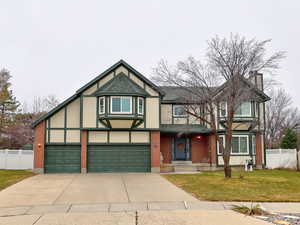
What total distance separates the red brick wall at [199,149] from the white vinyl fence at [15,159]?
14750mm

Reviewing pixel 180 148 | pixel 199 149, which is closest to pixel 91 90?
pixel 180 148

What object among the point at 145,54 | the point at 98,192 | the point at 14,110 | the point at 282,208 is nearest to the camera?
the point at 282,208

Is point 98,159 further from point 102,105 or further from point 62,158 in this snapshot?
point 102,105

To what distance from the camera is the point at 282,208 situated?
961 centimetres

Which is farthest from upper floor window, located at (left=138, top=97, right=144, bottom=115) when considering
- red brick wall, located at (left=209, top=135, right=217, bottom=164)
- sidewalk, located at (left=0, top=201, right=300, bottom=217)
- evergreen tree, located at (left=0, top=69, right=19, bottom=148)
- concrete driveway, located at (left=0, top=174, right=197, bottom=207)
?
evergreen tree, located at (left=0, top=69, right=19, bottom=148)

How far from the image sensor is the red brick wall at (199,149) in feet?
80.9

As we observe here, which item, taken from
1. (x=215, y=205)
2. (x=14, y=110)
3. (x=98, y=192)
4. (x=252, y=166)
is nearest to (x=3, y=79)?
(x=14, y=110)

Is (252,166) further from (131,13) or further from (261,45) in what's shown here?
(131,13)

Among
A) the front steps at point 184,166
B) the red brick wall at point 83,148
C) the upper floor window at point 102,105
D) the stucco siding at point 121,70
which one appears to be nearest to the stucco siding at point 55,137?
the red brick wall at point 83,148

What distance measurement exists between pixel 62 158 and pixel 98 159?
106 inches

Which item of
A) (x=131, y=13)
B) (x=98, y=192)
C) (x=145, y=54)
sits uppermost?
(x=145, y=54)

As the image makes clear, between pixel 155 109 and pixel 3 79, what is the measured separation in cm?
2093

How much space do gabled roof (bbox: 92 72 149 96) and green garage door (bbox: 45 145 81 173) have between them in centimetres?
465

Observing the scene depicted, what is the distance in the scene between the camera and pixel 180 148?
24922 mm
